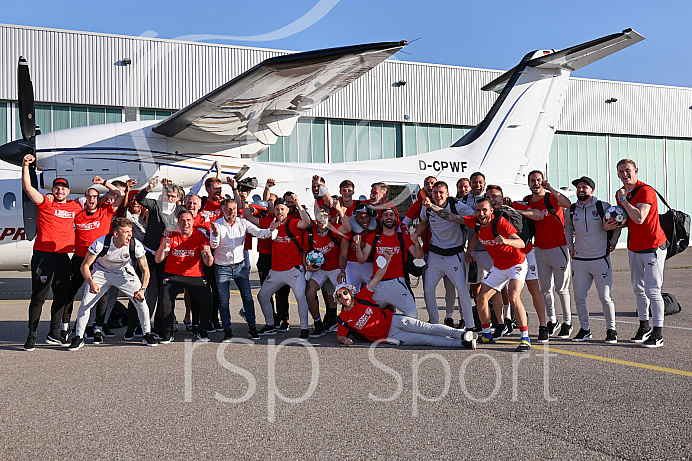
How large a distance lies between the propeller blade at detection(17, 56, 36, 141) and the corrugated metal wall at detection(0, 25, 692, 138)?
14.0 m

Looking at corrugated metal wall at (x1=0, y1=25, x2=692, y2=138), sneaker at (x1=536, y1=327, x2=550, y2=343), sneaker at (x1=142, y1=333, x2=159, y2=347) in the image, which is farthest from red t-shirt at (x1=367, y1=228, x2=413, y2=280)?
corrugated metal wall at (x1=0, y1=25, x2=692, y2=138)

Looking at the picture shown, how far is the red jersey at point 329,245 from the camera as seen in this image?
7.88 m

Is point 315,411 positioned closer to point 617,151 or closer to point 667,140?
point 617,151

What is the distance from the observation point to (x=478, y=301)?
704cm

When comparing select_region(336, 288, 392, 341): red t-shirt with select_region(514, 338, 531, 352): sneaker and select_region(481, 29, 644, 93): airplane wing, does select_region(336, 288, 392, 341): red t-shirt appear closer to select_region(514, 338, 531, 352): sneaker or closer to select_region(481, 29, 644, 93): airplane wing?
select_region(514, 338, 531, 352): sneaker

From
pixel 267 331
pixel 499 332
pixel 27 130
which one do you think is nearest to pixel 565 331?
pixel 499 332

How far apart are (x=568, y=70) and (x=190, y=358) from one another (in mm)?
12662

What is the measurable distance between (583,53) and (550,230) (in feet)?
24.3

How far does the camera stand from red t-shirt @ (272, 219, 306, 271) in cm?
778

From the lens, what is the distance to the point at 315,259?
7.60 metres

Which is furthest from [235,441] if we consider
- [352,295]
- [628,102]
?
[628,102]

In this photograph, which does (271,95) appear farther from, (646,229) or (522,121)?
(522,121)

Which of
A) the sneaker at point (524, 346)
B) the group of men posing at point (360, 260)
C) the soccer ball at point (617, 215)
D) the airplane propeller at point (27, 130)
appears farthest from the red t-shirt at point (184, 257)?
the soccer ball at point (617, 215)

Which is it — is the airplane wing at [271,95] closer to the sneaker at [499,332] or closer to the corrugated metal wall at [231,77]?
the sneaker at [499,332]
